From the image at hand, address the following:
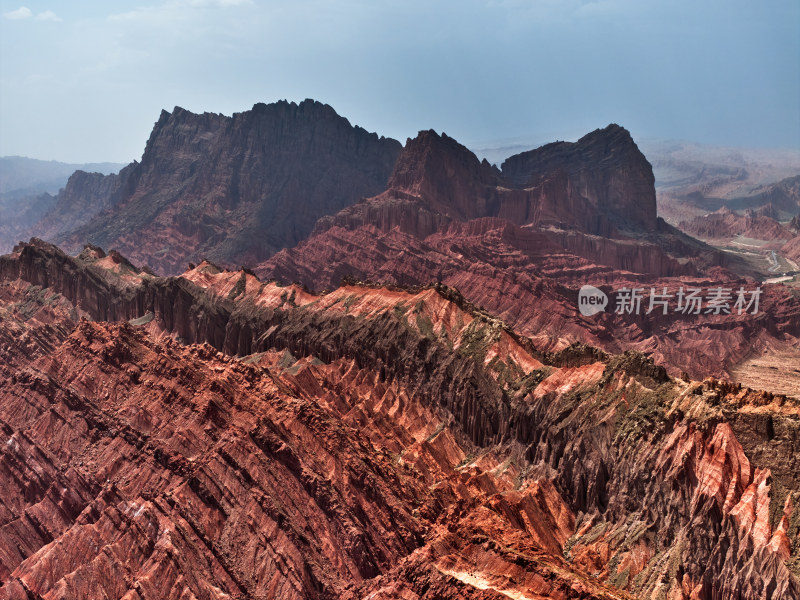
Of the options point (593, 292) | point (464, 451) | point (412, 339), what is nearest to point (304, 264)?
point (593, 292)

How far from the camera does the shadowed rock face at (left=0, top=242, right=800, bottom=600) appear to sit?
4978cm

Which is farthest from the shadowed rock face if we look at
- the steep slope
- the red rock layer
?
the red rock layer

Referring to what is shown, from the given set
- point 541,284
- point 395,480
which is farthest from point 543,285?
point 395,480

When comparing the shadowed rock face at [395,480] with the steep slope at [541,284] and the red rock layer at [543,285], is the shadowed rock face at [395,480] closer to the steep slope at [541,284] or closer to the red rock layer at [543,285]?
the steep slope at [541,284]

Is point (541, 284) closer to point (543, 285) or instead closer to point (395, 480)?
point (543, 285)

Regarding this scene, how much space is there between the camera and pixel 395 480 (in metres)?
64.8

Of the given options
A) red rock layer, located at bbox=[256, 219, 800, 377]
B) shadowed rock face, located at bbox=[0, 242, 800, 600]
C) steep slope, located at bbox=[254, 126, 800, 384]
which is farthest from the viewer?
red rock layer, located at bbox=[256, 219, 800, 377]

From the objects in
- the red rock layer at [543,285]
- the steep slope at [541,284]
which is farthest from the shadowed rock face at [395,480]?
the red rock layer at [543,285]

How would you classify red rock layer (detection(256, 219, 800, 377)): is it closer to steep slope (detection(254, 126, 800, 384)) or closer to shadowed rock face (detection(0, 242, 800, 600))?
steep slope (detection(254, 126, 800, 384))

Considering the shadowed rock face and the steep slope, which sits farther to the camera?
the steep slope

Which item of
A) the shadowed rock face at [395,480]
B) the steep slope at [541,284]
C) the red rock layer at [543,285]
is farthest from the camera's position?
the red rock layer at [543,285]

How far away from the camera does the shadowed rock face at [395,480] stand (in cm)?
4978

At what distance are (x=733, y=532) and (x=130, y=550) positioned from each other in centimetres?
4047

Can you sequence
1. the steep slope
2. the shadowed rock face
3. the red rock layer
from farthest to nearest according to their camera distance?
the red rock layer
the steep slope
the shadowed rock face
